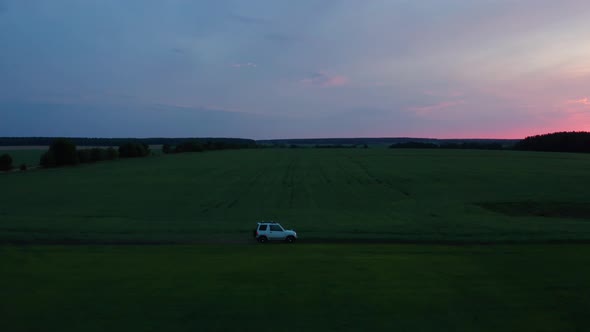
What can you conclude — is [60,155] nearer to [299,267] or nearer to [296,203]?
[296,203]

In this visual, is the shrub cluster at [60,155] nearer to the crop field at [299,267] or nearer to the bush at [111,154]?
the bush at [111,154]

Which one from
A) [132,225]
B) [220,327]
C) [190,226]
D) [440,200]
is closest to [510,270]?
[220,327]

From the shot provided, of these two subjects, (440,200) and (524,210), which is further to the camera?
(440,200)

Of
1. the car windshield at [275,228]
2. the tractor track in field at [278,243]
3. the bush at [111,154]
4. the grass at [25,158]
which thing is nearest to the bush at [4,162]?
the grass at [25,158]

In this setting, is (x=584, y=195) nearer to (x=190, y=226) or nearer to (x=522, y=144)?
(x=190, y=226)

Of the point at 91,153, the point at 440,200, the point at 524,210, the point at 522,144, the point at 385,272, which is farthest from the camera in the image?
the point at 522,144

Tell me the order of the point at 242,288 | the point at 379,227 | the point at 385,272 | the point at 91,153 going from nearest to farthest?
the point at 242,288, the point at 385,272, the point at 379,227, the point at 91,153

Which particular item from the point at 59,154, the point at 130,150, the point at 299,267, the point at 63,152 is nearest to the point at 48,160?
the point at 59,154
